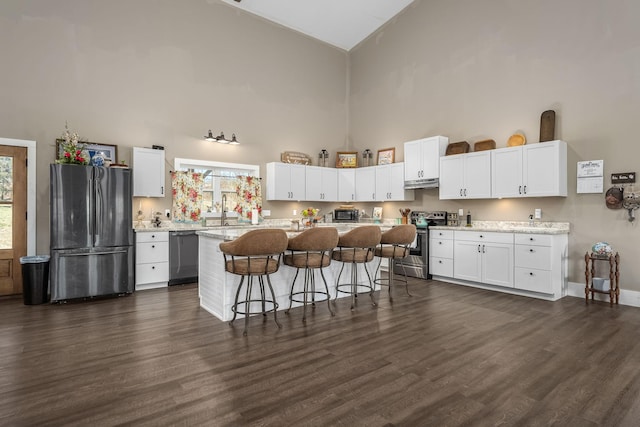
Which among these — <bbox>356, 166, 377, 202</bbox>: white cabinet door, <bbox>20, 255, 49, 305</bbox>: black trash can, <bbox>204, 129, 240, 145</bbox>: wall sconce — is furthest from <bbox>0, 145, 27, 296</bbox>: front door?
<bbox>356, 166, 377, 202</bbox>: white cabinet door

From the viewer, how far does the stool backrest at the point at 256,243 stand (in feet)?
10.6

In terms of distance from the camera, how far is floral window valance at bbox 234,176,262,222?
6809 mm

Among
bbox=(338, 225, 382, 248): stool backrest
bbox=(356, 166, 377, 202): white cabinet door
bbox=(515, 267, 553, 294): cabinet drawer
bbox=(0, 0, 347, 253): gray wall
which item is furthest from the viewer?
bbox=(356, 166, 377, 202): white cabinet door

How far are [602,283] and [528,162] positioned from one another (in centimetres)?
181

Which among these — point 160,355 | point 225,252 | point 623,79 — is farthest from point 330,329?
point 623,79

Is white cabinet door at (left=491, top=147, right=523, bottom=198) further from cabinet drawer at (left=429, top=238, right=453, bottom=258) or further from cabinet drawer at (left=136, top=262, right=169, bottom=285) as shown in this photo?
cabinet drawer at (left=136, top=262, right=169, bottom=285)

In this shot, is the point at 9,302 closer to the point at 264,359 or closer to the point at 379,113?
the point at 264,359

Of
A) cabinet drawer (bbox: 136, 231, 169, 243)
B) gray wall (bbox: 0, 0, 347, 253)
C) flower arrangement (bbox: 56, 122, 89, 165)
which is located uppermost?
gray wall (bbox: 0, 0, 347, 253)

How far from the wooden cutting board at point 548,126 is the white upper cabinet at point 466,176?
2.43ft

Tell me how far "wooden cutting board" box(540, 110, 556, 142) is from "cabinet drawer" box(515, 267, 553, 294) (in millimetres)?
1858

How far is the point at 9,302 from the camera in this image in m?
4.51

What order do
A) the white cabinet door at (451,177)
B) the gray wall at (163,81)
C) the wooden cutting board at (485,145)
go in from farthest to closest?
the white cabinet door at (451,177) → the wooden cutting board at (485,145) → the gray wall at (163,81)

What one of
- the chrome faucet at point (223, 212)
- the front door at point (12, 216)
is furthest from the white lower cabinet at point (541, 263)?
the front door at point (12, 216)

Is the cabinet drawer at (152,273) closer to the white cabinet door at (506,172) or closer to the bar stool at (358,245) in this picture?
the bar stool at (358,245)
